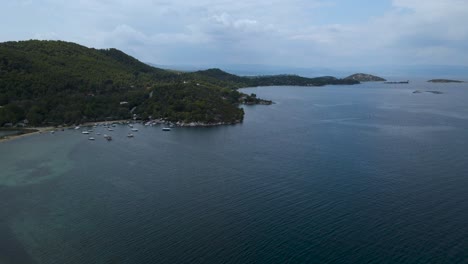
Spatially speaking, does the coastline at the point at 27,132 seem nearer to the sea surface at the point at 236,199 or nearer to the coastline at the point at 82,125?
the coastline at the point at 82,125

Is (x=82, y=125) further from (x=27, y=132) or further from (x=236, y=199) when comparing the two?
(x=236, y=199)

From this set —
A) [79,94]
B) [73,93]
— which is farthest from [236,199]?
[73,93]

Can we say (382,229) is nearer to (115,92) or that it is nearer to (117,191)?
(117,191)

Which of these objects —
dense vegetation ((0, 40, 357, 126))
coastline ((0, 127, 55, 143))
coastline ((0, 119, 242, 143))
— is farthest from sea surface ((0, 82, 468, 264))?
dense vegetation ((0, 40, 357, 126))

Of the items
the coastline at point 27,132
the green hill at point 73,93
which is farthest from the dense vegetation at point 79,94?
the coastline at point 27,132

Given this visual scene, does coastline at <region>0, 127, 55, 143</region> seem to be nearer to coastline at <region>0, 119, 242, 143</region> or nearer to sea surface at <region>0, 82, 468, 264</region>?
coastline at <region>0, 119, 242, 143</region>

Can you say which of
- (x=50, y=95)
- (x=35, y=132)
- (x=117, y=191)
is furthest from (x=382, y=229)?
(x=50, y=95)
